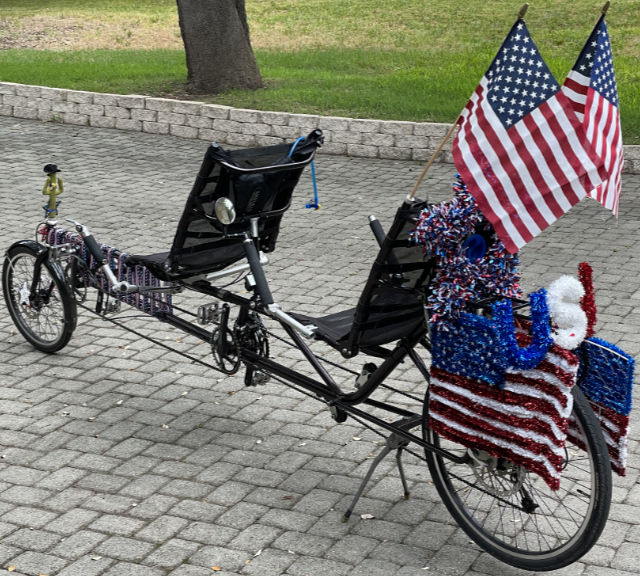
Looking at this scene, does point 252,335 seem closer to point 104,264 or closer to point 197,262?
point 197,262

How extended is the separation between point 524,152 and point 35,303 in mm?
3807

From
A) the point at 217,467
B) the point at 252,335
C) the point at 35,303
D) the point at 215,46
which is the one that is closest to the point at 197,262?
the point at 252,335

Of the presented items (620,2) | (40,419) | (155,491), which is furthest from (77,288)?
(620,2)

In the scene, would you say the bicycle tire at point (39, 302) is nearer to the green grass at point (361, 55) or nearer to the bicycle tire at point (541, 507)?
the bicycle tire at point (541, 507)

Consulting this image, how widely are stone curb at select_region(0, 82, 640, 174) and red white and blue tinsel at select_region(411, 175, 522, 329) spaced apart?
7.73m

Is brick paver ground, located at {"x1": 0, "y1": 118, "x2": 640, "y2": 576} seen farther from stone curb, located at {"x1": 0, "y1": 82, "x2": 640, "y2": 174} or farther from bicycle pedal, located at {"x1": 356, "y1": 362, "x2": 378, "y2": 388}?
stone curb, located at {"x1": 0, "y1": 82, "x2": 640, "y2": 174}

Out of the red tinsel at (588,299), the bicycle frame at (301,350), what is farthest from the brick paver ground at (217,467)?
the red tinsel at (588,299)

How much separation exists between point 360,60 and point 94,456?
45.7 feet

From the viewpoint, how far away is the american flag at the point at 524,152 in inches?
158

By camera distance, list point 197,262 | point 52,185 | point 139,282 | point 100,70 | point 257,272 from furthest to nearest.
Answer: point 100,70
point 52,185
point 139,282
point 197,262
point 257,272

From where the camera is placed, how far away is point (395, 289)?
4.46 m

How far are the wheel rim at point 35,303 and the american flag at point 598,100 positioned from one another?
3.72m

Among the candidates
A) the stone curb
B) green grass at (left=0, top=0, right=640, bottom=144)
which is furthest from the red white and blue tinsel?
green grass at (left=0, top=0, right=640, bottom=144)

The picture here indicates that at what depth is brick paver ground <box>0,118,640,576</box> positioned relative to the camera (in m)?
4.48
